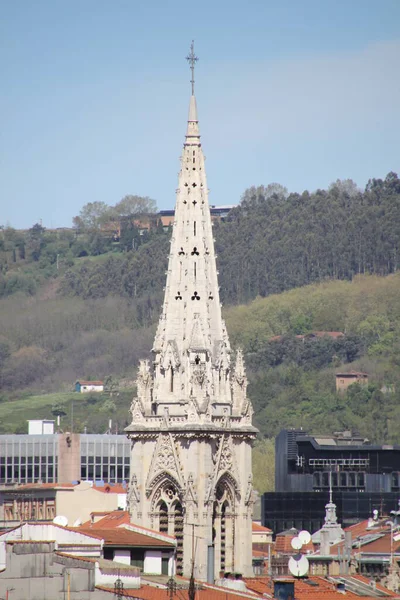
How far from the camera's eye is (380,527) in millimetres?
152500

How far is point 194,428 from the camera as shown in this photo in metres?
103

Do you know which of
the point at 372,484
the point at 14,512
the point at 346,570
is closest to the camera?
the point at 346,570

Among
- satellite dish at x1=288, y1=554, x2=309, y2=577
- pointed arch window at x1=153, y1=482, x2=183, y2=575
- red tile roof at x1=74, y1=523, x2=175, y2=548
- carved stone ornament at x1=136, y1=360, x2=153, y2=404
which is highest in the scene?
carved stone ornament at x1=136, y1=360, x2=153, y2=404

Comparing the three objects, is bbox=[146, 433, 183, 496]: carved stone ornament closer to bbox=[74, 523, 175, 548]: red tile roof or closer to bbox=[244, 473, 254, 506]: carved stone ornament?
bbox=[244, 473, 254, 506]: carved stone ornament

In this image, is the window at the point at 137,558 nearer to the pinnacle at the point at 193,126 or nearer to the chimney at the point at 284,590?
the chimney at the point at 284,590

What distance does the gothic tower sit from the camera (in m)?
103

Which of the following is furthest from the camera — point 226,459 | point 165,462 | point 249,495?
point 249,495

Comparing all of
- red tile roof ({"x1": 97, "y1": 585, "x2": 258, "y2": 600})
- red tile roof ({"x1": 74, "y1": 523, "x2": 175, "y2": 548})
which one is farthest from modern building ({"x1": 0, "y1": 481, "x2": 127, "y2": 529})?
red tile roof ({"x1": 97, "y1": 585, "x2": 258, "y2": 600})

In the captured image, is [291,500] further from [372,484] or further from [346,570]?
[346,570]

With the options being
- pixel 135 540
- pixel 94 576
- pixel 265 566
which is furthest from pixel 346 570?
pixel 94 576

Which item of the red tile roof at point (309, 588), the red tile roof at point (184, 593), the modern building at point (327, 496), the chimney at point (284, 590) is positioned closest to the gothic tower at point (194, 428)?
the red tile roof at point (309, 588)

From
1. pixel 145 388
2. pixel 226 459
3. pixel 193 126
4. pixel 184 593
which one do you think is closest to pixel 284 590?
pixel 184 593

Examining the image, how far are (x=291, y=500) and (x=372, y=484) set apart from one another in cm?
1084

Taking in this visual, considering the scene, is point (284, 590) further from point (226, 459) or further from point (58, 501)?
point (58, 501)
